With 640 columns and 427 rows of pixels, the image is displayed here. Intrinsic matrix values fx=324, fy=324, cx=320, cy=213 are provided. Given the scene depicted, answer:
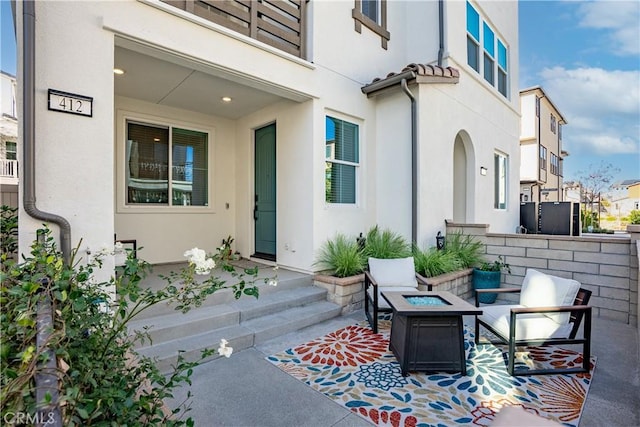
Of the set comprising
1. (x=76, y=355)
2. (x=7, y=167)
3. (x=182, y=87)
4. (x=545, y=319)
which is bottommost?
(x=545, y=319)

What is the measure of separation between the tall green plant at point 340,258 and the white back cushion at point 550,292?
7.59 ft

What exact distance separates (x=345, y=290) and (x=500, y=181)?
7146 millimetres

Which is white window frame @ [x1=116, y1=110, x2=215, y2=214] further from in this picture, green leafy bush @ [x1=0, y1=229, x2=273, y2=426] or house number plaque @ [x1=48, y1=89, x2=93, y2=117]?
green leafy bush @ [x1=0, y1=229, x2=273, y2=426]

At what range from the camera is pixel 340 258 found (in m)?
5.28

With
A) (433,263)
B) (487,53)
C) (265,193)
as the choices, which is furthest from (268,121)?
(487,53)

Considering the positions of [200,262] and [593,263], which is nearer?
[200,262]

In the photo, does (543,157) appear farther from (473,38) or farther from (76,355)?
A: (76,355)

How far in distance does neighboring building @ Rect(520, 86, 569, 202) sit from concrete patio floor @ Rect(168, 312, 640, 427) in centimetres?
1828

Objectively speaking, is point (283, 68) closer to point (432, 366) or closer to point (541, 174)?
point (432, 366)

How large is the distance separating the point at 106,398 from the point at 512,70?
12104 mm

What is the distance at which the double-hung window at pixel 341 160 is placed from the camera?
5914mm

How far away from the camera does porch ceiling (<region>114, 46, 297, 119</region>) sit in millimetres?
4305

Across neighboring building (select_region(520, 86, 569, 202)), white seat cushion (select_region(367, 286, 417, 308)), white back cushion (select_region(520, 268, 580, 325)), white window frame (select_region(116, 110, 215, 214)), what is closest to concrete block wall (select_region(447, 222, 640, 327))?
white back cushion (select_region(520, 268, 580, 325))

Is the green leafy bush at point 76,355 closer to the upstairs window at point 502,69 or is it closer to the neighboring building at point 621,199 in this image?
the upstairs window at point 502,69
